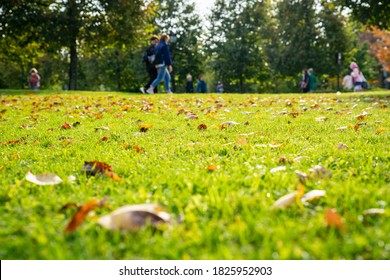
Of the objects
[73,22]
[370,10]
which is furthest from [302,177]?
[73,22]

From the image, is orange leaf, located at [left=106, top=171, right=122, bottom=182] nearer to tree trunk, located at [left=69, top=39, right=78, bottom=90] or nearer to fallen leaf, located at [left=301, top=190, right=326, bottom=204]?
fallen leaf, located at [left=301, top=190, right=326, bottom=204]

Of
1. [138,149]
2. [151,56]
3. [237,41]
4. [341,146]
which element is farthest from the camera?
[237,41]

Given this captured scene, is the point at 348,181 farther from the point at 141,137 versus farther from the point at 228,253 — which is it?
the point at 141,137

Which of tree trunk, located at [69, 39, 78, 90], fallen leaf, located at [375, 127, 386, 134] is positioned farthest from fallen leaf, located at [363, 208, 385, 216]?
tree trunk, located at [69, 39, 78, 90]

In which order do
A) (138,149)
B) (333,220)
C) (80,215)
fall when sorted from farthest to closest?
1. (138,149)
2. (80,215)
3. (333,220)

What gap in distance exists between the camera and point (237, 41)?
35.7 m

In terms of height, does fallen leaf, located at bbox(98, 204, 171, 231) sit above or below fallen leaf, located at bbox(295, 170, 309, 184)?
below

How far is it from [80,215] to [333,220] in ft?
3.38

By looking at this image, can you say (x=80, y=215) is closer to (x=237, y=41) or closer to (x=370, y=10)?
(x=370, y=10)

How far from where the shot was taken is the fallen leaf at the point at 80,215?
4.76 feet

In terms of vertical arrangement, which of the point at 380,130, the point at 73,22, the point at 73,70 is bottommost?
the point at 380,130

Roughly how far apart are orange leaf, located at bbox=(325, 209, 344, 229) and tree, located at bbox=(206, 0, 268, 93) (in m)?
35.1

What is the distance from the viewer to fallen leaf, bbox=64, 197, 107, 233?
145cm

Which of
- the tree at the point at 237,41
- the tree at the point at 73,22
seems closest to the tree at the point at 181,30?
the tree at the point at 237,41
